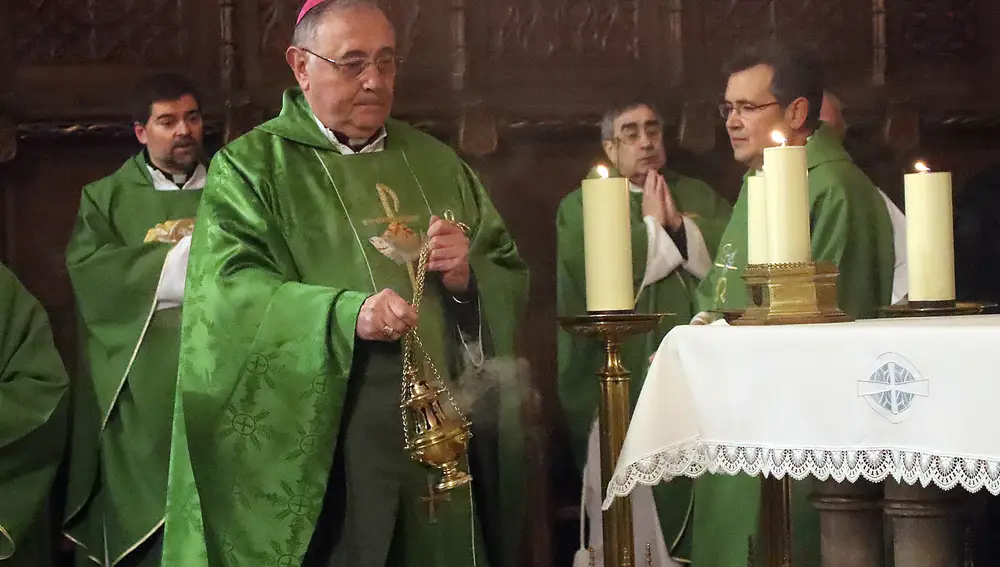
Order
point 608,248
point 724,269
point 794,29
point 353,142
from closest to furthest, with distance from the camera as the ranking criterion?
point 608,248, point 353,142, point 724,269, point 794,29

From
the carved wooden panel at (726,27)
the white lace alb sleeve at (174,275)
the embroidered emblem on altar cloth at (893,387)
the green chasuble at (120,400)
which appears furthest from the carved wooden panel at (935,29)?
the embroidered emblem on altar cloth at (893,387)

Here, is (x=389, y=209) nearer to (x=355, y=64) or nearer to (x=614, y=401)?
(x=355, y=64)

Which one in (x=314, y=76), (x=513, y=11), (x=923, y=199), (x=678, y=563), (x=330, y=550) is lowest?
(x=678, y=563)

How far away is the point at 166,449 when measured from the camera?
4855mm

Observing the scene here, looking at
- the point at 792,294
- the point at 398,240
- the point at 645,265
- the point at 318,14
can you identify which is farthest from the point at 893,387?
the point at 645,265

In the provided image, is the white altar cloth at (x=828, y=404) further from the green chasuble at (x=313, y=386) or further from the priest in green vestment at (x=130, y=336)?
the priest in green vestment at (x=130, y=336)

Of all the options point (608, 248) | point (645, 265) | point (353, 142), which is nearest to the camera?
point (608, 248)

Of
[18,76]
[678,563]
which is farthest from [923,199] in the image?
[18,76]

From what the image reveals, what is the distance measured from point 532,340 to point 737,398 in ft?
9.67

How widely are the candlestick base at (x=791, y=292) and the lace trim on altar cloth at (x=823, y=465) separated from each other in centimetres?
27

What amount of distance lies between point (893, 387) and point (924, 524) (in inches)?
18.9

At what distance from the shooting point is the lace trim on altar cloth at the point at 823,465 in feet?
7.65

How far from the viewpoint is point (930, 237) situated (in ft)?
9.44

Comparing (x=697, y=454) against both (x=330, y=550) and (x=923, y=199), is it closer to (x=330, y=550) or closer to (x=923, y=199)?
(x=923, y=199)
